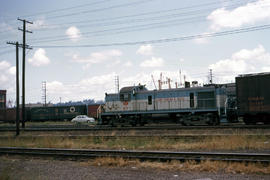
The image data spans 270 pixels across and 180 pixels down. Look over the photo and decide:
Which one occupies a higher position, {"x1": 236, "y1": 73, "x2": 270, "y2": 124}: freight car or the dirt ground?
{"x1": 236, "y1": 73, "x2": 270, "y2": 124}: freight car

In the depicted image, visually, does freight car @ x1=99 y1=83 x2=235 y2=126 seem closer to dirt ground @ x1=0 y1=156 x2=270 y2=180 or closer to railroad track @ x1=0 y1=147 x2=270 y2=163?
railroad track @ x1=0 y1=147 x2=270 y2=163

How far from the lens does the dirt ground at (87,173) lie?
7.02 metres

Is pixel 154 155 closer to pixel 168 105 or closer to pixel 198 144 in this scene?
pixel 198 144

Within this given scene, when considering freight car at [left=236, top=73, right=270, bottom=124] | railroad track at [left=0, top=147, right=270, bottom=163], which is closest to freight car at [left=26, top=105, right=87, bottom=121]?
freight car at [left=236, top=73, right=270, bottom=124]

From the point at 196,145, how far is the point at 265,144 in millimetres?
2902

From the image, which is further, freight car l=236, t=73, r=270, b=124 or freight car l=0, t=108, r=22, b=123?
freight car l=0, t=108, r=22, b=123

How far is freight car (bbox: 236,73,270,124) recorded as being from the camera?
17719mm

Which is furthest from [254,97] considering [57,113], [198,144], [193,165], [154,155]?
[57,113]

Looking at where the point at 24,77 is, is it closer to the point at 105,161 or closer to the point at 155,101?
the point at 155,101

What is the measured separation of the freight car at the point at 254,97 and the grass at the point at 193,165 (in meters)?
11.1

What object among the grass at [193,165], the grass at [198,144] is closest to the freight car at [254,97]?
the grass at [198,144]

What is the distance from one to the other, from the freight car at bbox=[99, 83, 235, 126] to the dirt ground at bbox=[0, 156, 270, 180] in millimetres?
13306

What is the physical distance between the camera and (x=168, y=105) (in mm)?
22156

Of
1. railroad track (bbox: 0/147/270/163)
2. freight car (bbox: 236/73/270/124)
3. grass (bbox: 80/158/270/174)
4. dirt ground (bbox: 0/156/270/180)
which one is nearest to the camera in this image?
dirt ground (bbox: 0/156/270/180)
